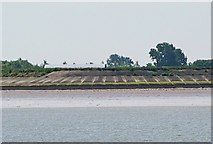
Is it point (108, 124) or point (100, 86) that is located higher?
point (100, 86)

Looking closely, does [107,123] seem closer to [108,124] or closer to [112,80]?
[108,124]

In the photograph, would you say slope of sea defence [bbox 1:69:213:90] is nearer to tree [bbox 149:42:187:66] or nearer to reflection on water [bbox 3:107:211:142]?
reflection on water [bbox 3:107:211:142]

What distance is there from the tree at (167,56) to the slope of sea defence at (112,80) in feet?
126

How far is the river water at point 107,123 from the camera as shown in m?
22.2

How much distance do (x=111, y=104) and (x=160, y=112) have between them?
621 cm

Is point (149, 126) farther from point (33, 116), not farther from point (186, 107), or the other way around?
point (186, 107)

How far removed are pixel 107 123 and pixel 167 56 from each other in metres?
93.8

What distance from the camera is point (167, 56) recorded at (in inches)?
4751

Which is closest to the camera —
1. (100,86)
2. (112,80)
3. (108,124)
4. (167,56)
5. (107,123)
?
(108,124)

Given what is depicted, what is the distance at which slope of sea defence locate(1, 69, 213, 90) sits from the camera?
184ft

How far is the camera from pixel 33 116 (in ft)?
107

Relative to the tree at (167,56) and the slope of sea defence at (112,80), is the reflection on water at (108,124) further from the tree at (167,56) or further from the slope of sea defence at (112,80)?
the tree at (167,56)

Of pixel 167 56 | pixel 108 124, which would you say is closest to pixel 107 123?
pixel 108 124

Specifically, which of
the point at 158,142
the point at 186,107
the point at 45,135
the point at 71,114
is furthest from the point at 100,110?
the point at 158,142
